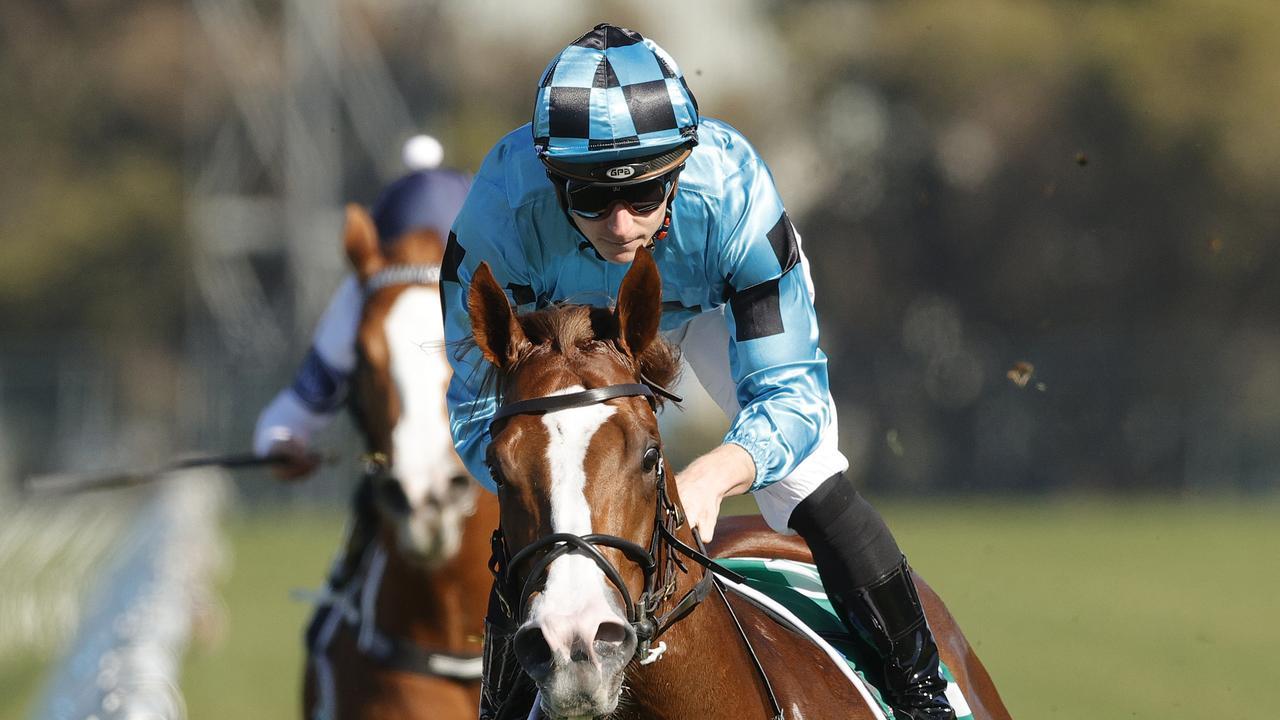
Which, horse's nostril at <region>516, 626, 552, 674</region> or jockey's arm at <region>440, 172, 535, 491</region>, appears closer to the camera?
horse's nostril at <region>516, 626, 552, 674</region>

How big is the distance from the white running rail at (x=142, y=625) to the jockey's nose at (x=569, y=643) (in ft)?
9.98

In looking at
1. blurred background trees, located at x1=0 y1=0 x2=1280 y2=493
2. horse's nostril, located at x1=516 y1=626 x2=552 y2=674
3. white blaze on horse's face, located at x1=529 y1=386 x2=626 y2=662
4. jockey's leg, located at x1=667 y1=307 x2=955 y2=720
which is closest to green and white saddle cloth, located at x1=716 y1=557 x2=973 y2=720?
jockey's leg, located at x1=667 y1=307 x2=955 y2=720

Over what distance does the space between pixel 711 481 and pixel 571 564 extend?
52cm

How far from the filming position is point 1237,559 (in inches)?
757

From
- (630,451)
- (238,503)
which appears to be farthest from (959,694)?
(238,503)

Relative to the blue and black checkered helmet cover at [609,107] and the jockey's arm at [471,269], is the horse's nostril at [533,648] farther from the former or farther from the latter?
the blue and black checkered helmet cover at [609,107]

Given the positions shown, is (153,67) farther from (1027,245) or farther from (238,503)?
(1027,245)

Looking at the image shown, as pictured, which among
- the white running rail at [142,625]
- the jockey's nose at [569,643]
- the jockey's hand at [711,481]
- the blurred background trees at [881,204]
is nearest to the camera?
the jockey's nose at [569,643]

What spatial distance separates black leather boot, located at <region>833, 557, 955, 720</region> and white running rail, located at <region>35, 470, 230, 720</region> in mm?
2597

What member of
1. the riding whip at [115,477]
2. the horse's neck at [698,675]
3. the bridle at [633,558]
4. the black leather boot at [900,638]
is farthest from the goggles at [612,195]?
the riding whip at [115,477]

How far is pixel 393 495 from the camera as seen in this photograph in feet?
19.6

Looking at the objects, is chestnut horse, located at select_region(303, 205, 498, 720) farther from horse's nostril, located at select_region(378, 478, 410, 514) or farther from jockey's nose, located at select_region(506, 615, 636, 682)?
jockey's nose, located at select_region(506, 615, 636, 682)

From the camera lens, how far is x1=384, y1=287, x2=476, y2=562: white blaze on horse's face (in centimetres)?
591

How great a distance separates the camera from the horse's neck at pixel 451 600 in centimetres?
606
